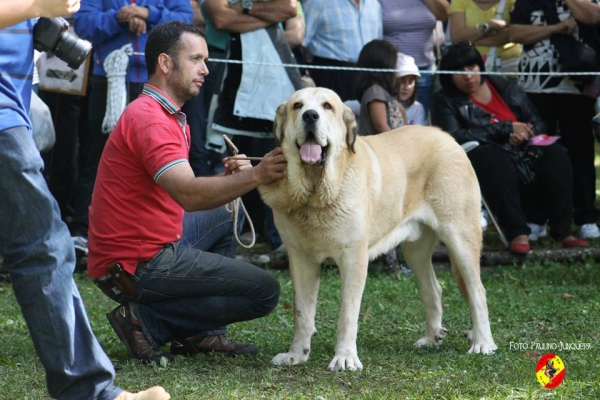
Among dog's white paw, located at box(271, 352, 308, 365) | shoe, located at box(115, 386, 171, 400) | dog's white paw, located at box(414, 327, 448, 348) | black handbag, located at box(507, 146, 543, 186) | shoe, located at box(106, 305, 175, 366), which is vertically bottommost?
black handbag, located at box(507, 146, 543, 186)

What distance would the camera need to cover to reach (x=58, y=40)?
404cm

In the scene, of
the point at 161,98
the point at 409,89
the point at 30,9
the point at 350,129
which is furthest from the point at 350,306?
the point at 409,89

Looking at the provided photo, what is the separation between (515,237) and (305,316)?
11.6 ft

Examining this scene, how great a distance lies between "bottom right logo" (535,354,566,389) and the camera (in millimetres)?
4355

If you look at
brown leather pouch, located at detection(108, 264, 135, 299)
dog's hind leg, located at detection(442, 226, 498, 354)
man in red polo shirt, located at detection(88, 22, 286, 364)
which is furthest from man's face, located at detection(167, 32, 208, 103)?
dog's hind leg, located at detection(442, 226, 498, 354)

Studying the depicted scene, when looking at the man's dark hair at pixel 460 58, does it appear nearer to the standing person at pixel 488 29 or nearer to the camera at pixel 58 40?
the standing person at pixel 488 29

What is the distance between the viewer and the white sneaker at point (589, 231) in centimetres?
869

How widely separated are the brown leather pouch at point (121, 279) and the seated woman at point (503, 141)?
4116mm

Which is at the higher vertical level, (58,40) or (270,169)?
(58,40)

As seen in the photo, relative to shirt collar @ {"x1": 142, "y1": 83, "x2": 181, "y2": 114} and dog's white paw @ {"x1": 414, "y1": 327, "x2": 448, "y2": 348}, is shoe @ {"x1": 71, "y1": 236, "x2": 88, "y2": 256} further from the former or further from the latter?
dog's white paw @ {"x1": 414, "y1": 327, "x2": 448, "y2": 348}

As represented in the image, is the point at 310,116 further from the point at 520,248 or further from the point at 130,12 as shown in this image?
the point at 520,248

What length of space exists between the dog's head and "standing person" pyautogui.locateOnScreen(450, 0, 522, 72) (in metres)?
4.34

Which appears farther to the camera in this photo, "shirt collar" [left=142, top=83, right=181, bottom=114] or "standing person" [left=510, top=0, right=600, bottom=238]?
"standing person" [left=510, top=0, right=600, bottom=238]

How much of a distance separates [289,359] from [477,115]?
3.95 metres
